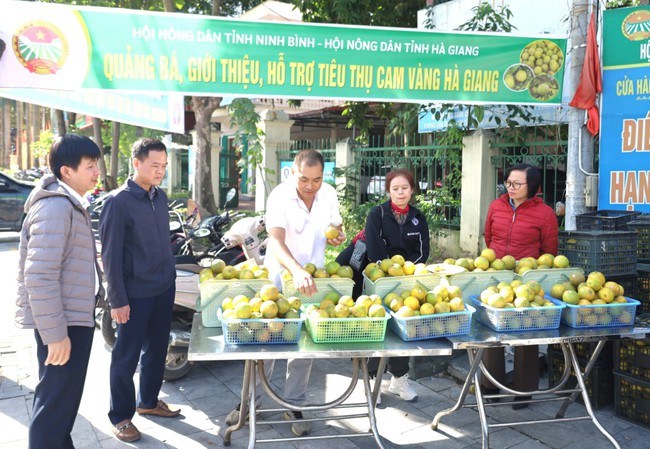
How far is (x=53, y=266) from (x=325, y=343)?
4.60 ft

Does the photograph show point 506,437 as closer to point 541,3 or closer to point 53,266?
point 53,266

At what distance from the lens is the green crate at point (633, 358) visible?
12.5 feet

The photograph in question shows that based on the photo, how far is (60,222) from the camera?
278cm

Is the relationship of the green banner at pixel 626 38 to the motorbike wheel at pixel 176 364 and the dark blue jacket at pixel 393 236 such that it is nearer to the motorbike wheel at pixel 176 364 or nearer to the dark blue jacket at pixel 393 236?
the dark blue jacket at pixel 393 236

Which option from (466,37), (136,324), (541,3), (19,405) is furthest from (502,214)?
(541,3)

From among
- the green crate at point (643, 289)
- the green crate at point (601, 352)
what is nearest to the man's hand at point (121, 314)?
the green crate at point (601, 352)

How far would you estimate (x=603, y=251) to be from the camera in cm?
384

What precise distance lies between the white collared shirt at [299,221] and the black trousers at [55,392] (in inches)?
53.6

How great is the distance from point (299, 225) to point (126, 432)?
1730 mm

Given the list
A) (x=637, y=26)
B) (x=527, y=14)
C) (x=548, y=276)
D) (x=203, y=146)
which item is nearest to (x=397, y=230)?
(x=548, y=276)

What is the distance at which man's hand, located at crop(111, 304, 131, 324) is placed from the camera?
3492mm

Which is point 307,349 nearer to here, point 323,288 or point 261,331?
point 261,331

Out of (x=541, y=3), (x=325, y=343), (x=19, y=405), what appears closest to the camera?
(x=325, y=343)

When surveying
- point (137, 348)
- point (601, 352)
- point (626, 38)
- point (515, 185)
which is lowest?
point (601, 352)
